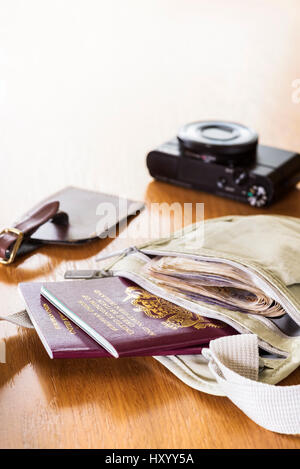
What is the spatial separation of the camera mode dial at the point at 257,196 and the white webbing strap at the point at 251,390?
564 mm

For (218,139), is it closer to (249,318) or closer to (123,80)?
(249,318)

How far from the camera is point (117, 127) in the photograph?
1707mm

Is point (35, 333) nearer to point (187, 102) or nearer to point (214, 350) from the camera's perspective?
point (214, 350)

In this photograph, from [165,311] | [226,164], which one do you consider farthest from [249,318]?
[226,164]

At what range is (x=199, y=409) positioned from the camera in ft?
2.50

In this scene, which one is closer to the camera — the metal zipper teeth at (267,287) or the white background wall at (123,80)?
the metal zipper teeth at (267,287)

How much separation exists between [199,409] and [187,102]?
4.18ft

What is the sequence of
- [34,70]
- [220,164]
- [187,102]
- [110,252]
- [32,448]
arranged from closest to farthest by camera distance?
[32,448] → [110,252] → [220,164] → [187,102] → [34,70]

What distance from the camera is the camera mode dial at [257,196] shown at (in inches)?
51.4

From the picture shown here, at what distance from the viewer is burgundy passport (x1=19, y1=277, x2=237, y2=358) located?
793mm

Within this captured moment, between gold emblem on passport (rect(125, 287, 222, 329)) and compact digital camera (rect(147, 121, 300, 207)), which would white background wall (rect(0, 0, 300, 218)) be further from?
gold emblem on passport (rect(125, 287, 222, 329))

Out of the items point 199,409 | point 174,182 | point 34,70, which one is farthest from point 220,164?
point 34,70

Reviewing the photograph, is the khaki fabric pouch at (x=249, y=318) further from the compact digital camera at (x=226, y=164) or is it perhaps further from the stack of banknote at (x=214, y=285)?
the compact digital camera at (x=226, y=164)

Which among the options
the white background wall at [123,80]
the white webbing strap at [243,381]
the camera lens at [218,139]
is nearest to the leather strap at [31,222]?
the white background wall at [123,80]
